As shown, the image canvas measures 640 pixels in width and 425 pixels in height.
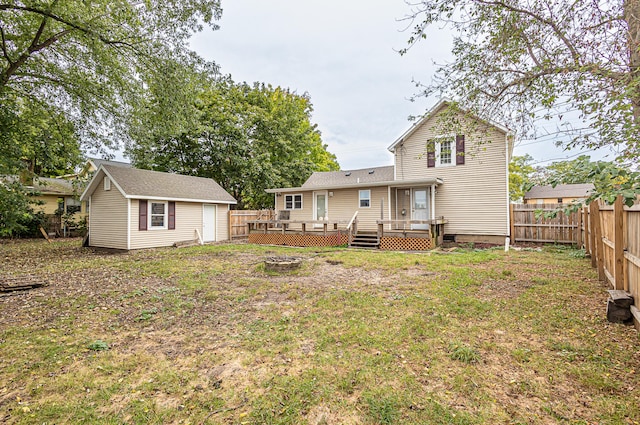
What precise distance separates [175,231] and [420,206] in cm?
1214

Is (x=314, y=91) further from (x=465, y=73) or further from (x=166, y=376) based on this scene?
(x=166, y=376)

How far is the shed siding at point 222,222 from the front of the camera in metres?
16.9

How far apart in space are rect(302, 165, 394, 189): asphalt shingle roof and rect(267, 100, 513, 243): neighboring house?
A: 14cm

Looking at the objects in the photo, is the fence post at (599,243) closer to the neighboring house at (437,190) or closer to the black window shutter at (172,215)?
the neighboring house at (437,190)

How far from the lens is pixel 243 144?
70.7ft

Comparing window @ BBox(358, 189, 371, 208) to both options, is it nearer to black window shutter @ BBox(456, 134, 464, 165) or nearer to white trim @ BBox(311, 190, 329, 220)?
white trim @ BBox(311, 190, 329, 220)

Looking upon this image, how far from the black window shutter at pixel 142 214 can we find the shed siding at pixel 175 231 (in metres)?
0.13

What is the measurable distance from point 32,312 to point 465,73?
9427mm

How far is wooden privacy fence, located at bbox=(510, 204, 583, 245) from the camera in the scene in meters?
11.4


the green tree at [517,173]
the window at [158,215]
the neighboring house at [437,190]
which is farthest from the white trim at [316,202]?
the green tree at [517,173]

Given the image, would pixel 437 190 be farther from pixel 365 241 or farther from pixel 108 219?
pixel 108 219

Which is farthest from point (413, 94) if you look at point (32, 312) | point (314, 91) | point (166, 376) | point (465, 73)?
point (314, 91)

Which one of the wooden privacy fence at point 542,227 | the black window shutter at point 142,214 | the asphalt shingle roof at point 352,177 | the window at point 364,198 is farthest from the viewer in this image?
the asphalt shingle roof at point 352,177

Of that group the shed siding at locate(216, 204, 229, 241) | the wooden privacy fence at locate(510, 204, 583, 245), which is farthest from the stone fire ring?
the shed siding at locate(216, 204, 229, 241)
